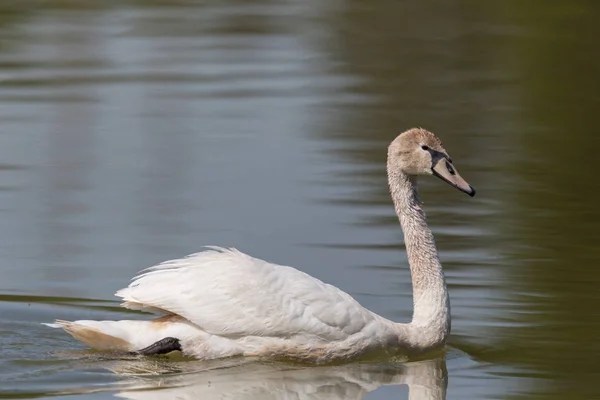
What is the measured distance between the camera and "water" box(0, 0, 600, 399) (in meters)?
9.37

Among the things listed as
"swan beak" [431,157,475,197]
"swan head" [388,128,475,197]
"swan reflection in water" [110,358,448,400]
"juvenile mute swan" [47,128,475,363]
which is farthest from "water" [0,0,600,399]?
"swan head" [388,128,475,197]

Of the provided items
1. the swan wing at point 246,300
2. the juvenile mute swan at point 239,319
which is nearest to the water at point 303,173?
the juvenile mute swan at point 239,319

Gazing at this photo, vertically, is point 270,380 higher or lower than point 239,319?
lower

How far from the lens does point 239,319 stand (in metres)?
9.24

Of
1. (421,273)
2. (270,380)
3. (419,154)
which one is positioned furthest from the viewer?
(419,154)

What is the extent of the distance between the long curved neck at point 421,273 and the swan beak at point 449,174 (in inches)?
8.6

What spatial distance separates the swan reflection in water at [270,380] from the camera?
8688 millimetres

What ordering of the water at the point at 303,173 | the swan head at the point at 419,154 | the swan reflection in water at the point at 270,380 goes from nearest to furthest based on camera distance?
the swan reflection in water at the point at 270,380 < the water at the point at 303,173 < the swan head at the point at 419,154

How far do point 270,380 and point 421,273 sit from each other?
1.46 metres

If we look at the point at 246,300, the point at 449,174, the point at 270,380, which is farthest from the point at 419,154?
the point at 270,380

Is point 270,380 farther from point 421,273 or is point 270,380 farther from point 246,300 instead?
point 421,273

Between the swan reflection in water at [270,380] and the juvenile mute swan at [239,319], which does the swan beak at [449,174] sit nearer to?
the juvenile mute swan at [239,319]

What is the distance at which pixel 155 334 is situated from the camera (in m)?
9.26

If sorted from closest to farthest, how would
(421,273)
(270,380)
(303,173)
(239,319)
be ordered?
(270,380), (239,319), (421,273), (303,173)
